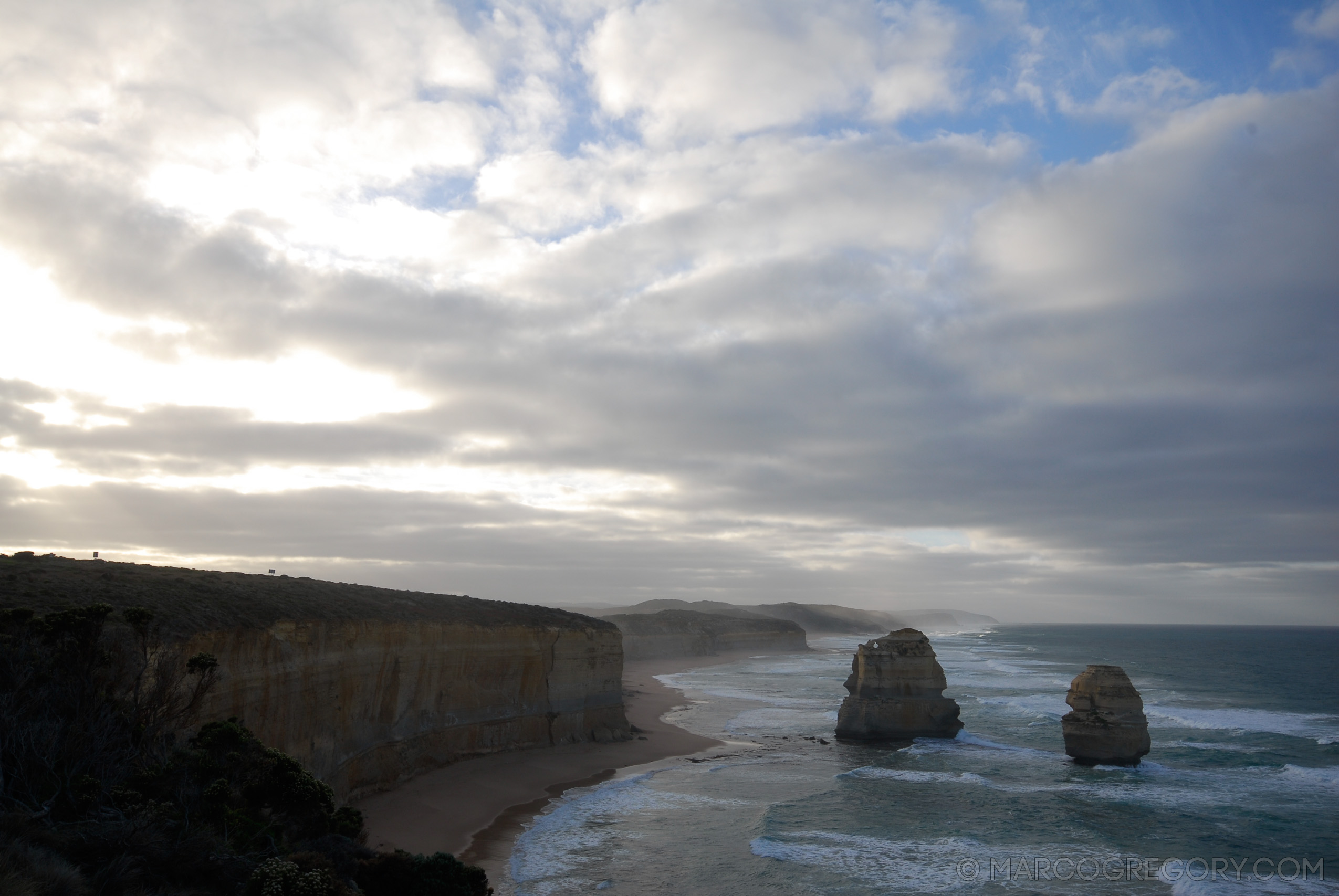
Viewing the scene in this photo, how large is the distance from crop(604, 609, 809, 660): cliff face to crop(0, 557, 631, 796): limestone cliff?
5657 cm

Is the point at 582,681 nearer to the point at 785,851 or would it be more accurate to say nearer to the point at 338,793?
the point at 338,793

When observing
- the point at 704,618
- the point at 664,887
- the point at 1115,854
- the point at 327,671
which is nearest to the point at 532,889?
the point at 664,887

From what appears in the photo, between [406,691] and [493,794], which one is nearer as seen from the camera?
[493,794]

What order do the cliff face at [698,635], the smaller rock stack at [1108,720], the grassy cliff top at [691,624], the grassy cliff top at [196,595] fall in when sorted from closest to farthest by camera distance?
1. the grassy cliff top at [196,595]
2. the smaller rock stack at [1108,720]
3. the cliff face at [698,635]
4. the grassy cliff top at [691,624]

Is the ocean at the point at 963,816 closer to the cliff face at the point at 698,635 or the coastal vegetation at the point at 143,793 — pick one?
the coastal vegetation at the point at 143,793

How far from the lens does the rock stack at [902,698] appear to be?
134 ft

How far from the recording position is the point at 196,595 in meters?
23.0

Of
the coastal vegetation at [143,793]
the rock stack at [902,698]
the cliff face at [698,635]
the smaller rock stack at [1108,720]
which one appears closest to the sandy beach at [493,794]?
the coastal vegetation at [143,793]

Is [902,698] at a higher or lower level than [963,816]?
higher

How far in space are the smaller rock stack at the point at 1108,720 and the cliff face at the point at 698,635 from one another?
2596 inches

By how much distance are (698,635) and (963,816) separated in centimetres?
9022

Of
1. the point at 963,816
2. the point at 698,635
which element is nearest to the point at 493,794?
the point at 963,816

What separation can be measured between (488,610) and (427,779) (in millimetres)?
9756

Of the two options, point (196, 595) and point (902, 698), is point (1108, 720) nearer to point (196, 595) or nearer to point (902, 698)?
point (902, 698)
